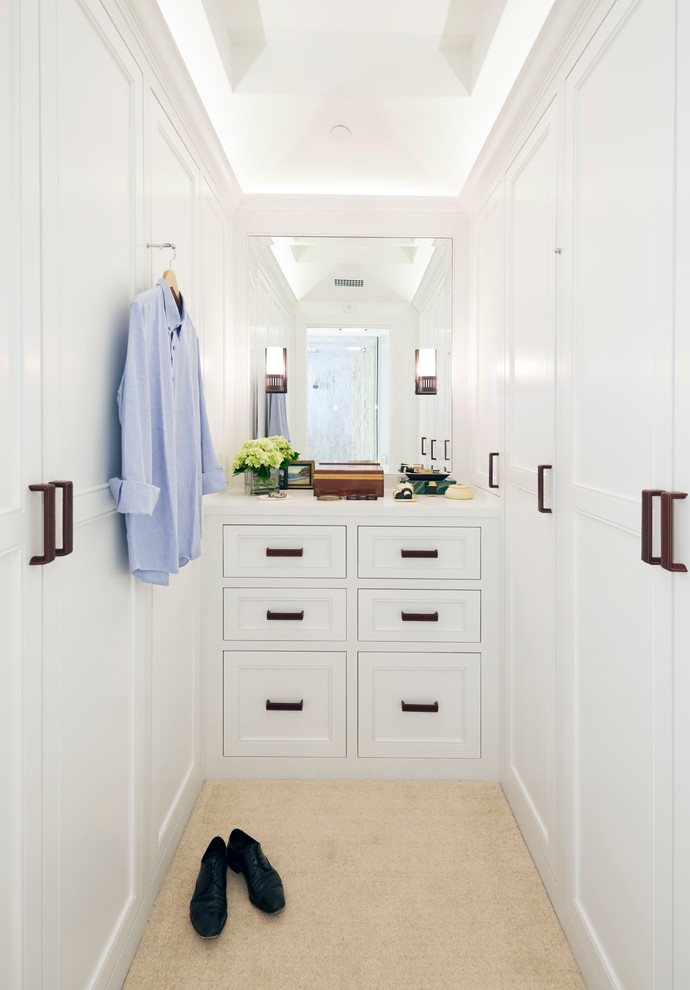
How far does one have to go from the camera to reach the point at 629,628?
124 centimetres

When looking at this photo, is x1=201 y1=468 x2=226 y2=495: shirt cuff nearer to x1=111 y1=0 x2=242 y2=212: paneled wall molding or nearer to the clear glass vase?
the clear glass vase

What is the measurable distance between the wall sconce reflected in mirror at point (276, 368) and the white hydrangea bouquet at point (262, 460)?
31 centimetres

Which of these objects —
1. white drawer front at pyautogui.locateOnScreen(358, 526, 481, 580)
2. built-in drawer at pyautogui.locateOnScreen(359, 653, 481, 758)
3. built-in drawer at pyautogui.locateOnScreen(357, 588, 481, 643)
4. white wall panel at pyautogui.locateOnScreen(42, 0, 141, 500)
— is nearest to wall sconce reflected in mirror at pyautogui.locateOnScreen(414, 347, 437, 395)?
white drawer front at pyautogui.locateOnScreen(358, 526, 481, 580)

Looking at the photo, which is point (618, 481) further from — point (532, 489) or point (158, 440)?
point (158, 440)

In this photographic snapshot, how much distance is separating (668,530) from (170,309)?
1.26 meters

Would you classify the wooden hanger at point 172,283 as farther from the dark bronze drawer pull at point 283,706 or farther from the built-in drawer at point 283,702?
the dark bronze drawer pull at point 283,706

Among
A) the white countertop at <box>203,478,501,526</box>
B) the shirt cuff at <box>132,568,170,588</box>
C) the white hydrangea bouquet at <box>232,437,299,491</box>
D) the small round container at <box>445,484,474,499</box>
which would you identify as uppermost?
the white hydrangea bouquet at <box>232,437,299,491</box>

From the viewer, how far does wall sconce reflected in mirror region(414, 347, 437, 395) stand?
9.41ft

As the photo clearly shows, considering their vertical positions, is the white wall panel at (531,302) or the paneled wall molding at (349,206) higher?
the paneled wall molding at (349,206)

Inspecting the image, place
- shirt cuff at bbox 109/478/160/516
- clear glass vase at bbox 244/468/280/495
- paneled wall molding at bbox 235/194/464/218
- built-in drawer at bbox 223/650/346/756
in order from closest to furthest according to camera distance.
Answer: shirt cuff at bbox 109/478/160/516 → built-in drawer at bbox 223/650/346/756 → clear glass vase at bbox 244/468/280/495 → paneled wall molding at bbox 235/194/464/218

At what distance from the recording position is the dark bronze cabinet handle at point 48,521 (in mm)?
1036

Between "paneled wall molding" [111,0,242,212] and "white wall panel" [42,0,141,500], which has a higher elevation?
"paneled wall molding" [111,0,242,212]

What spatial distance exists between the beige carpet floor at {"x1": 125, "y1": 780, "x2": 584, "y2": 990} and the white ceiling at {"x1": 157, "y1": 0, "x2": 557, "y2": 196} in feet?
8.18

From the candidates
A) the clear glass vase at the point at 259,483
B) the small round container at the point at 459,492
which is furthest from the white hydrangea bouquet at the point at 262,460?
the small round container at the point at 459,492
